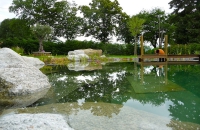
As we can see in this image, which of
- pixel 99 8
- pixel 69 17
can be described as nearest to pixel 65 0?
pixel 69 17

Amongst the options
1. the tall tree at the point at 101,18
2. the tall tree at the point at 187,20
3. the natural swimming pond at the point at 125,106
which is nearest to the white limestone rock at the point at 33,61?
the natural swimming pond at the point at 125,106

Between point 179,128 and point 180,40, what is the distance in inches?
924

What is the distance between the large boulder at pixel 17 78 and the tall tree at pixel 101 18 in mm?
23307

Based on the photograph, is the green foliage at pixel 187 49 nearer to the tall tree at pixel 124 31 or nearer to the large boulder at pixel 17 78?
the tall tree at pixel 124 31

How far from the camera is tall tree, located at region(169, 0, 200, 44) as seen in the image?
22.6 meters

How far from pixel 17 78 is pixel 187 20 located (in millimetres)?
22832

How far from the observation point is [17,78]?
4465mm

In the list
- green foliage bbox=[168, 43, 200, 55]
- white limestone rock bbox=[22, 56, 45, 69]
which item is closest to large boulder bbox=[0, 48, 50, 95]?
white limestone rock bbox=[22, 56, 45, 69]

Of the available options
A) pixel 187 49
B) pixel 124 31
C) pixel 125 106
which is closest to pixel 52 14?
pixel 124 31

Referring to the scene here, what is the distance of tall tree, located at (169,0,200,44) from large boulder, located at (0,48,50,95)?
803 inches

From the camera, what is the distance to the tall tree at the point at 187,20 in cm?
2258

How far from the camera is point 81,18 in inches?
1171

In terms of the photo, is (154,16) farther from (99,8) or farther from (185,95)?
(185,95)

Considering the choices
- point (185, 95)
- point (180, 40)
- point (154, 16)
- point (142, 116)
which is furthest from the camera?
point (154, 16)
